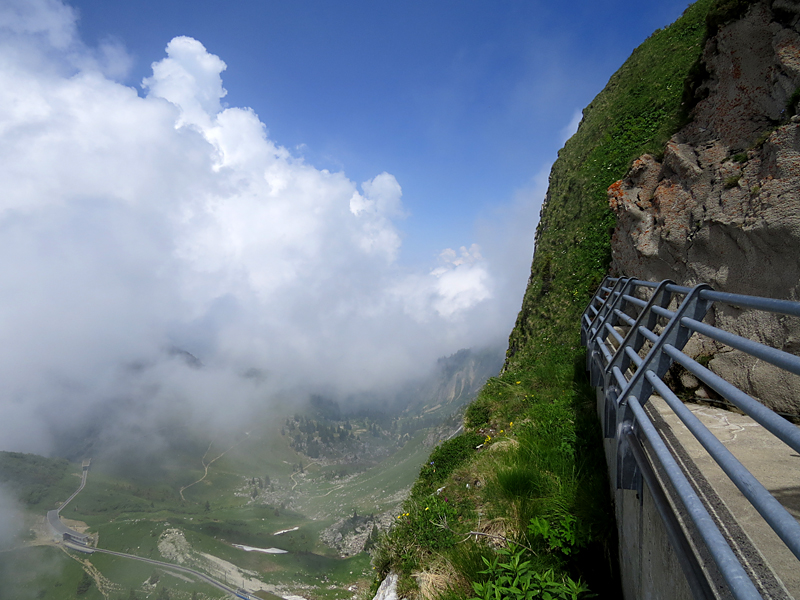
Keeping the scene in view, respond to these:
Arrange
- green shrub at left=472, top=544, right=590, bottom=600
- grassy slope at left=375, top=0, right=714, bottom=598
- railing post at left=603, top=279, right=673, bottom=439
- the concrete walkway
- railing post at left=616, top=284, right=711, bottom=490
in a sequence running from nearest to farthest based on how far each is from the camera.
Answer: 1. the concrete walkway
2. railing post at left=616, top=284, right=711, bottom=490
3. green shrub at left=472, top=544, right=590, bottom=600
4. railing post at left=603, top=279, right=673, bottom=439
5. grassy slope at left=375, top=0, right=714, bottom=598

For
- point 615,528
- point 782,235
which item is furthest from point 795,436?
point 782,235

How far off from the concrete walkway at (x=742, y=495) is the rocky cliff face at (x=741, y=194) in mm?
1796

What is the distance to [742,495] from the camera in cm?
256

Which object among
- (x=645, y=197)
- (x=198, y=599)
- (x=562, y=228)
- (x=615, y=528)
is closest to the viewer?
(x=615, y=528)

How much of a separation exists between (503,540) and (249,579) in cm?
22235

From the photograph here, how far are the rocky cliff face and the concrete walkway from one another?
1.80m

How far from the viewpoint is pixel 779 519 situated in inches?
54.8

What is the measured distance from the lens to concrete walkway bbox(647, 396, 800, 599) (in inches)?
81.7

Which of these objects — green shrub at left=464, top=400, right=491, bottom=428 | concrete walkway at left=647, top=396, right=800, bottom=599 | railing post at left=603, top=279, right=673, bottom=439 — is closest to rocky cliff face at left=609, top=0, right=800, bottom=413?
concrete walkway at left=647, top=396, right=800, bottom=599

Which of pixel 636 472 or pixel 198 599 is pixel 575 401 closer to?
pixel 636 472

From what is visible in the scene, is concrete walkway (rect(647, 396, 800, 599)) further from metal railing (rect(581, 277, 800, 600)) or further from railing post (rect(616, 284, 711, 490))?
railing post (rect(616, 284, 711, 490))

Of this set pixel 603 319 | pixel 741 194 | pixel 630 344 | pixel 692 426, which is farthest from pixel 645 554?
pixel 741 194

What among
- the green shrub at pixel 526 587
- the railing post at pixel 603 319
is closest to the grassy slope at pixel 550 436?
the green shrub at pixel 526 587

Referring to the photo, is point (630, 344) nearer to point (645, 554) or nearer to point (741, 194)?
point (645, 554)
